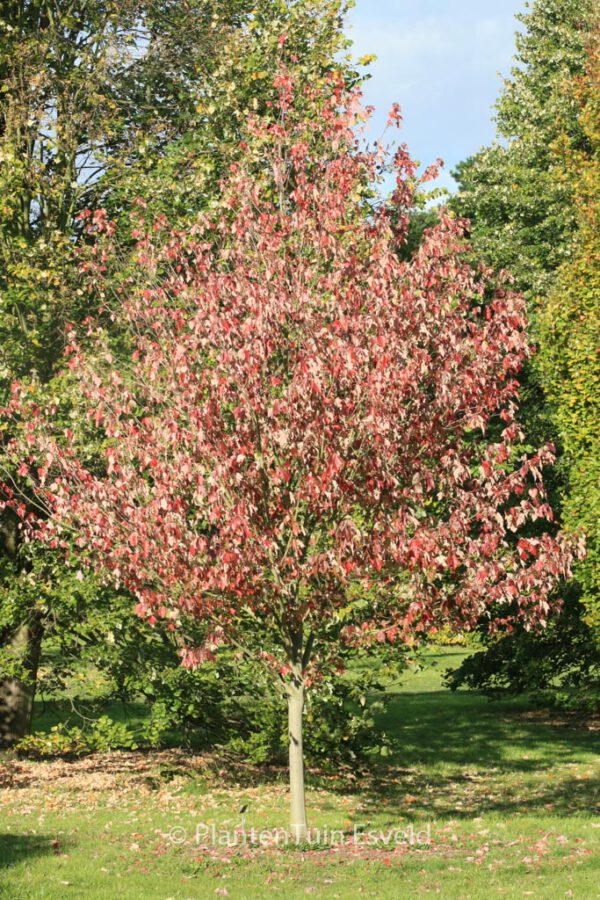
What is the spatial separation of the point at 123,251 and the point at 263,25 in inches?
194

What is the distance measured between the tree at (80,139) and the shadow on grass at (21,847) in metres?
3.91

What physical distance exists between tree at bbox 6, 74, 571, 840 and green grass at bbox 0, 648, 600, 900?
1.74m

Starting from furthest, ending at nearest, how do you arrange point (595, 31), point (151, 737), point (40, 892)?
point (595, 31) → point (151, 737) → point (40, 892)

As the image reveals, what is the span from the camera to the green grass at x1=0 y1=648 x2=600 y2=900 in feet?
33.6

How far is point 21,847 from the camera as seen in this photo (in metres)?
12.3

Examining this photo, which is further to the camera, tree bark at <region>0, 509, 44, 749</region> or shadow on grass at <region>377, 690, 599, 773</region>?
shadow on grass at <region>377, 690, 599, 773</region>

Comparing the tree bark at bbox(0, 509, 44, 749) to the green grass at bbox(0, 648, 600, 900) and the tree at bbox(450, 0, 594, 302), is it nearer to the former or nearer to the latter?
the green grass at bbox(0, 648, 600, 900)

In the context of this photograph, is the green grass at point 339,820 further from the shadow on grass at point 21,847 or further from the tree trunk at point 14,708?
the tree trunk at point 14,708

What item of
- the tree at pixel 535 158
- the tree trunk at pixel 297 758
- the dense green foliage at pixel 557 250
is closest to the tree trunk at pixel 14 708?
the tree trunk at pixel 297 758

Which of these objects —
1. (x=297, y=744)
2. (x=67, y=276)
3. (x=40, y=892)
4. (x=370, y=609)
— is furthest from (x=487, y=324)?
(x=67, y=276)

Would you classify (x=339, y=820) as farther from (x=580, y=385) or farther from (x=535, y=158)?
(x=535, y=158)

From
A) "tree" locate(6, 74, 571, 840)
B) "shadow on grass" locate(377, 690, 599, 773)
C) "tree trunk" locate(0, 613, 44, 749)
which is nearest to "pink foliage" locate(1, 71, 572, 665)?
"tree" locate(6, 74, 571, 840)

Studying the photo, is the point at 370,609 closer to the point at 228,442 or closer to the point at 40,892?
the point at 228,442

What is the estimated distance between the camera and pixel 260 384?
10648mm
